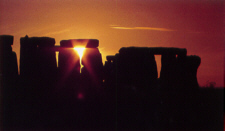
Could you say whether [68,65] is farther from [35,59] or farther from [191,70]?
[191,70]

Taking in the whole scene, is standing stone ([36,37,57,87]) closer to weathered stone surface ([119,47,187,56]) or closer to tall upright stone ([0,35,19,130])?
tall upright stone ([0,35,19,130])

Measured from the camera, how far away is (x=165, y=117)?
57.9 feet

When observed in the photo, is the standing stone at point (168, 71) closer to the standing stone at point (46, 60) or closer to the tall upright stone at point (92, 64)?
the tall upright stone at point (92, 64)

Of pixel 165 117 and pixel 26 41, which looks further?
pixel 26 41

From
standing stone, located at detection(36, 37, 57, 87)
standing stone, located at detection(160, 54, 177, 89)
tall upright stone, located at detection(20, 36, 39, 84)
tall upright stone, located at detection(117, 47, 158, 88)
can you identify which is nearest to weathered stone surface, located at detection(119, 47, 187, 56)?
tall upright stone, located at detection(117, 47, 158, 88)

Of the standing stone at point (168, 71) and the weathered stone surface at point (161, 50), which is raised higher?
the weathered stone surface at point (161, 50)

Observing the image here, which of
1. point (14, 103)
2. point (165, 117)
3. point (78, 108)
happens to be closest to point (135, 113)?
point (165, 117)

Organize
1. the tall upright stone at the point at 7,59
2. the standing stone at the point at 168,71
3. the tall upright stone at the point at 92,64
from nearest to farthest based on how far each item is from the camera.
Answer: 1. the standing stone at the point at 168,71
2. the tall upright stone at the point at 7,59
3. the tall upright stone at the point at 92,64

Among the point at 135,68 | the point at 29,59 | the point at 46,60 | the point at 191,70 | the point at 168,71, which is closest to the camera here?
the point at 135,68

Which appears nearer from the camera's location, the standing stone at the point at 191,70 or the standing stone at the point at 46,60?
the standing stone at the point at 46,60

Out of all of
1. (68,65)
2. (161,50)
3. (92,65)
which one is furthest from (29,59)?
(161,50)

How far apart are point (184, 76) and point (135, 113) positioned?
11.3ft

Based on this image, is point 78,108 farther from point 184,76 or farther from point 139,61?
point 184,76

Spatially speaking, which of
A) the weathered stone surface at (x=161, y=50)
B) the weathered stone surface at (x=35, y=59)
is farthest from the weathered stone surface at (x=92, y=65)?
the weathered stone surface at (x=161, y=50)
